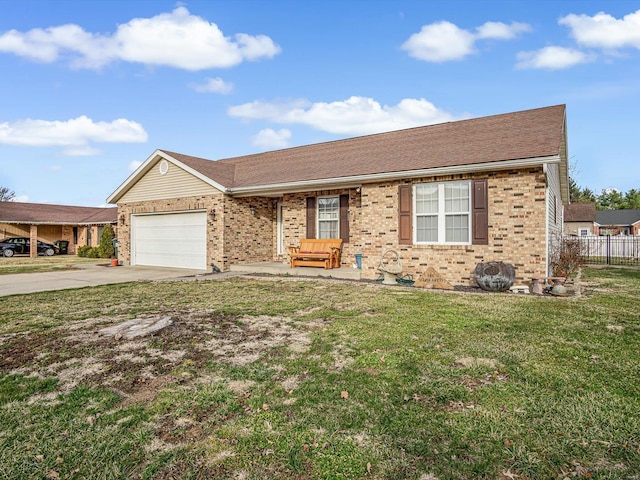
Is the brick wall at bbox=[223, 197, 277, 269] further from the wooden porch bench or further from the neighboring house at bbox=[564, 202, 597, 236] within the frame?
the neighboring house at bbox=[564, 202, 597, 236]

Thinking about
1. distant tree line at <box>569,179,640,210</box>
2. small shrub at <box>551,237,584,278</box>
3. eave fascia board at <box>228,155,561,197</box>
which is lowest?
small shrub at <box>551,237,584,278</box>

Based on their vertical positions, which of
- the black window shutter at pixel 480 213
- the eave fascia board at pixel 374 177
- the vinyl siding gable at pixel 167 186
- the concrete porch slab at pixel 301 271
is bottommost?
the concrete porch slab at pixel 301 271

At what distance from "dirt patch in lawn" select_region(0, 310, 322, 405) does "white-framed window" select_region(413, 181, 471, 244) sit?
5.80 meters

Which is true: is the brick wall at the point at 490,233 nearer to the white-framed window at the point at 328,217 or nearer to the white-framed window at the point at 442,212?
the white-framed window at the point at 442,212

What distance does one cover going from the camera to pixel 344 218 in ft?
43.6

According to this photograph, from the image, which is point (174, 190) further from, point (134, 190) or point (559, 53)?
point (559, 53)

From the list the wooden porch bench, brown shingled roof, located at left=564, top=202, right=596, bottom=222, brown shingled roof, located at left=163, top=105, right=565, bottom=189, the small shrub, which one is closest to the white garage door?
brown shingled roof, located at left=163, top=105, right=565, bottom=189

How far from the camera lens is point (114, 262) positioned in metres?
17.4

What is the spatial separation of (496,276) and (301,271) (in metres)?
5.91

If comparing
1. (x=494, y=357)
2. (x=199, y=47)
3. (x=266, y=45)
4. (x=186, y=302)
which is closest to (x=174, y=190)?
(x=199, y=47)

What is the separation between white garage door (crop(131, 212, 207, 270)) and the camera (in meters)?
14.9

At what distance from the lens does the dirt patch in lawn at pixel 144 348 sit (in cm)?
381

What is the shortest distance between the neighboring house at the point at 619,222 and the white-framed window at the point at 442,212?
4275cm

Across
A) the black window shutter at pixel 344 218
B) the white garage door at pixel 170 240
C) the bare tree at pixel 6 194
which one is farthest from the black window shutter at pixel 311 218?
the bare tree at pixel 6 194
